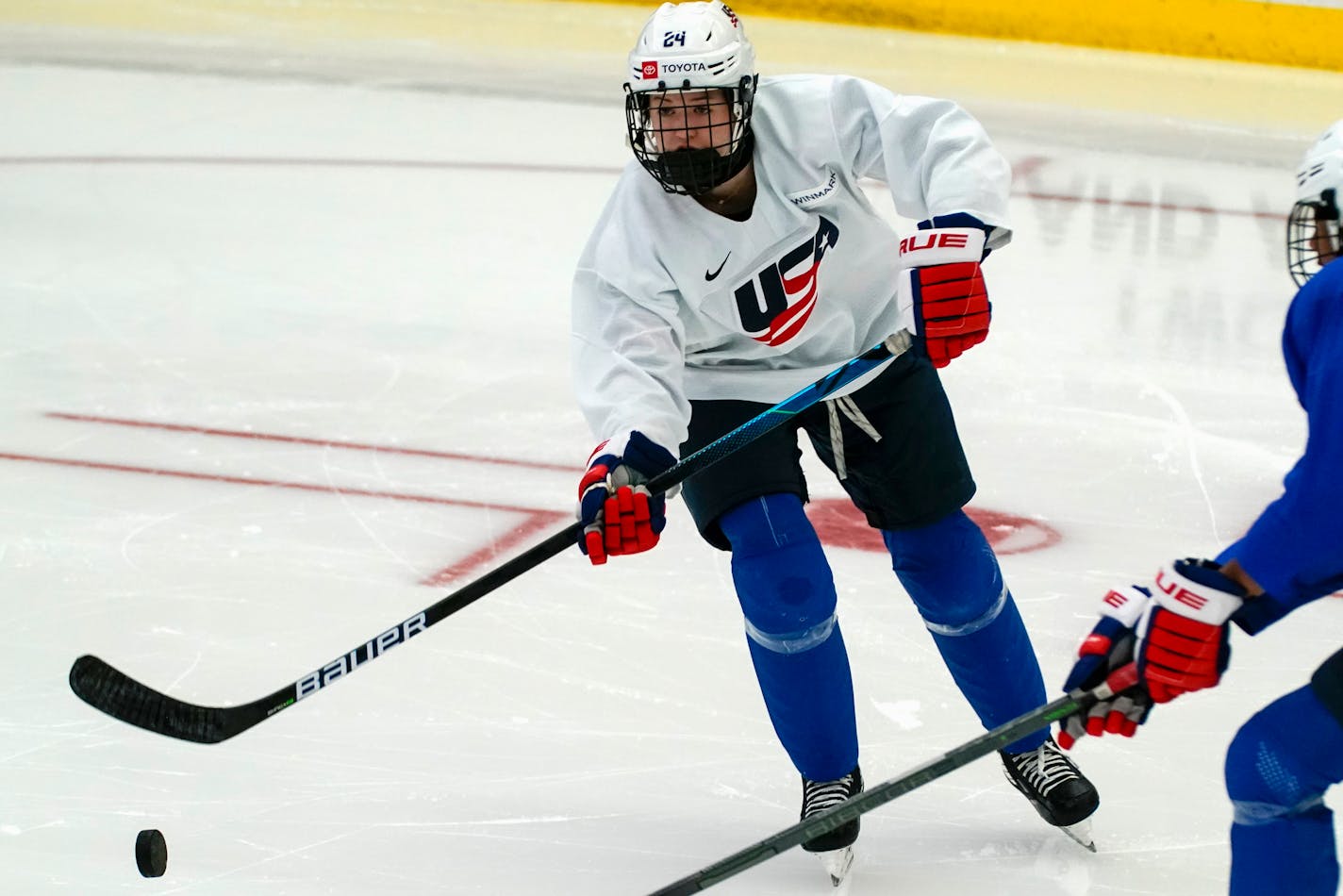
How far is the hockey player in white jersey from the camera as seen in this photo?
78.9 inches

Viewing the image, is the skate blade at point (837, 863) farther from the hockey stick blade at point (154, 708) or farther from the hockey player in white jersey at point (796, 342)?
the hockey stick blade at point (154, 708)

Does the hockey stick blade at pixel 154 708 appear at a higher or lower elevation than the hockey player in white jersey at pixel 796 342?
lower

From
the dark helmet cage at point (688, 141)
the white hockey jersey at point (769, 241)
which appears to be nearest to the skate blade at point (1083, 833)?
the white hockey jersey at point (769, 241)

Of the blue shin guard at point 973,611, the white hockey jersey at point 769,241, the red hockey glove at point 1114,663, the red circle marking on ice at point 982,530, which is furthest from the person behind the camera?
the red circle marking on ice at point 982,530

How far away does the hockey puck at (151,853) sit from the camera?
205cm

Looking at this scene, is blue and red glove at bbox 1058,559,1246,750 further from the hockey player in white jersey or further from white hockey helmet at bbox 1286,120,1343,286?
the hockey player in white jersey

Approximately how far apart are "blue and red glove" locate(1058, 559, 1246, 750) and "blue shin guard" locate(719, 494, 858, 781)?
437 mm

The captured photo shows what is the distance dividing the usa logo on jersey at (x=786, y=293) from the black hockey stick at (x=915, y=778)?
620 millimetres

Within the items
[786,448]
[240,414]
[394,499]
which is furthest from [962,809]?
[240,414]

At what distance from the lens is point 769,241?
6.89 ft

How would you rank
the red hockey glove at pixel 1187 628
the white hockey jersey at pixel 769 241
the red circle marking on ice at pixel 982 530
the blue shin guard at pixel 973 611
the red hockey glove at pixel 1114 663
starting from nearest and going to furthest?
the red hockey glove at pixel 1187 628 < the red hockey glove at pixel 1114 663 < the white hockey jersey at pixel 769 241 < the blue shin guard at pixel 973 611 < the red circle marking on ice at pixel 982 530

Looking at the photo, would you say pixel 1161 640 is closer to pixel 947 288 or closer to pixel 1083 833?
pixel 947 288

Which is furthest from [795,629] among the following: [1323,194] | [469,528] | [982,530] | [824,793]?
[469,528]

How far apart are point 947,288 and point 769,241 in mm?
255
